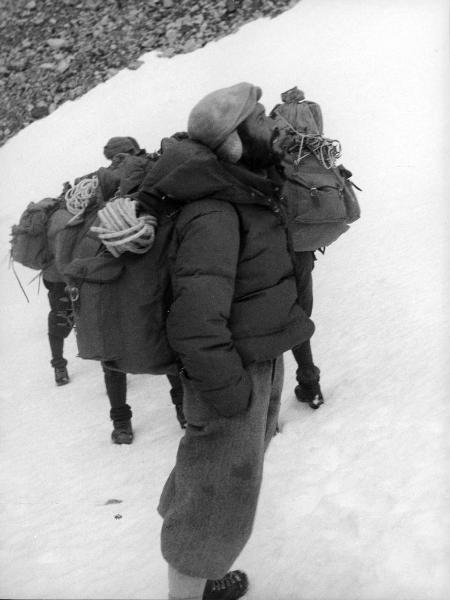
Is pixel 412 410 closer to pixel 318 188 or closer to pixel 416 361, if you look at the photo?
pixel 416 361

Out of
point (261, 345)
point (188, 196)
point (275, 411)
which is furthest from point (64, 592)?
point (188, 196)

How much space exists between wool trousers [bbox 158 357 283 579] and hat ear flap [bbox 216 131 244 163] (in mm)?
768

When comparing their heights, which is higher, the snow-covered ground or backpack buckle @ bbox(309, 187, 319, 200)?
backpack buckle @ bbox(309, 187, 319, 200)

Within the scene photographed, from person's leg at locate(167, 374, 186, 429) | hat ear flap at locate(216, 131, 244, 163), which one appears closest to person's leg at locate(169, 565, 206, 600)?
hat ear flap at locate(216, 131, 244, 163)

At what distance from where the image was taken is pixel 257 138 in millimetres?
2311

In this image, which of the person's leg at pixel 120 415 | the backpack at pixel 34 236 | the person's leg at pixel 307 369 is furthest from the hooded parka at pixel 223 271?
the backpack at pixel 34 236

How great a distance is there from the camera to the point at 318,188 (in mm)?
3680

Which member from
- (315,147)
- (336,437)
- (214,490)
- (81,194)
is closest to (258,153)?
(214,490)

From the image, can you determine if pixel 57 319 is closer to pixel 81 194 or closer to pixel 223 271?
pixel 81 194

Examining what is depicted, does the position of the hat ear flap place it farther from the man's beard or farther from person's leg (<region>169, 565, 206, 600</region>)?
person's leg (<region>169, 565, 206, 600</region>)

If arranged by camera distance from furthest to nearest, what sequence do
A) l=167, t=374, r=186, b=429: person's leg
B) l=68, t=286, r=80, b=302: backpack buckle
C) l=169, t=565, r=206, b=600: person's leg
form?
l=167, t=374, r=186, b=429: person's leg, l=68, t=286, r=80, b=302: backpack buckle, l=169, t=565, r=206, b=600: person's leg

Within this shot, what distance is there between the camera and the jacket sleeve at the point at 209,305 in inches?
84.2

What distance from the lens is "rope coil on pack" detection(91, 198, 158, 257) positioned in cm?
223

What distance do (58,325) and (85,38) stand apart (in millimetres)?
13783
